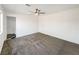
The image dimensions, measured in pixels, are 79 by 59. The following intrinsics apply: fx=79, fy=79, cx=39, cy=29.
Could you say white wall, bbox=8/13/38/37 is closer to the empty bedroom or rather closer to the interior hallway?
the empty bedroom

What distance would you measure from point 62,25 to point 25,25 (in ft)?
7.09

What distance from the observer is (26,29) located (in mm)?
4801

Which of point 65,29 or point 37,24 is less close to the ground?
point 37,24

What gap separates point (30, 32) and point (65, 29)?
6.37 ft

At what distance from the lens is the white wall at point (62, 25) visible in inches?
146

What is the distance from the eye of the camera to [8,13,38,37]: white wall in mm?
4391

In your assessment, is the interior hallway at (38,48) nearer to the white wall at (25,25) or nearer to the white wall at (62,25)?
the white wall at (25,25)

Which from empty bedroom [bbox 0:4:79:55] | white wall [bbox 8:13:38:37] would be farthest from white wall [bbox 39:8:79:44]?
white wall [bbox 8:13:38:37]

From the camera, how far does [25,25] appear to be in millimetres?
4793

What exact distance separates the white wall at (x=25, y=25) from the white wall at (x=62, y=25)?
0.42 meters

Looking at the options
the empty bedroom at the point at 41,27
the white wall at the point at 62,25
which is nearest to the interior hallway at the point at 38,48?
the empty bedroom at the point at 41,27

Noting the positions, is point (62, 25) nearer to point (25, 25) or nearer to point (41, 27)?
point (41, 27)

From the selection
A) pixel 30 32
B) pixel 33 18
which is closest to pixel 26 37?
pixel 30 32
